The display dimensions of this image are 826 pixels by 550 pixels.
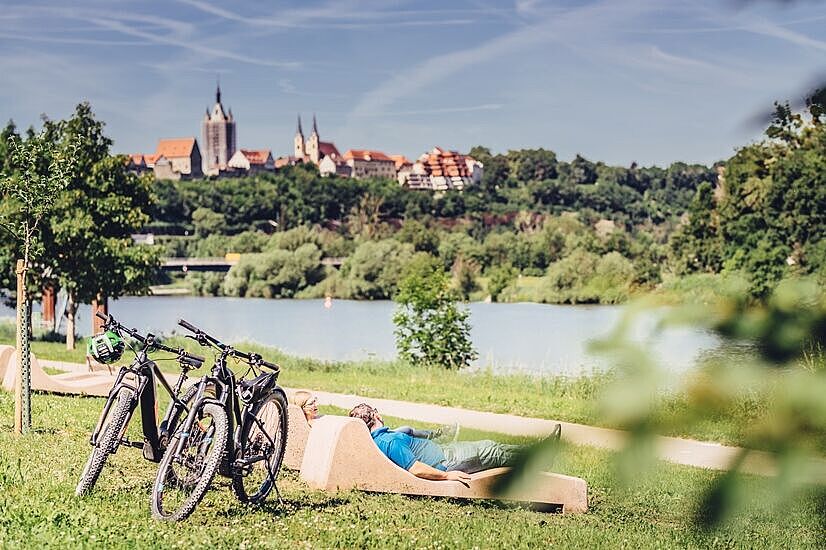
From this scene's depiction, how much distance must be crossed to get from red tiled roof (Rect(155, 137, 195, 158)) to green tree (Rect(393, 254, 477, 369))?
599 feet

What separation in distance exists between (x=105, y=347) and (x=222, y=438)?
1126 mm

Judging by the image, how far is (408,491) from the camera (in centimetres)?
713

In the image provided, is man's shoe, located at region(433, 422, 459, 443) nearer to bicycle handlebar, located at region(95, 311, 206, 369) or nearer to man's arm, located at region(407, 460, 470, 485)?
man's arm, located at region(407, 460, 470, 485)

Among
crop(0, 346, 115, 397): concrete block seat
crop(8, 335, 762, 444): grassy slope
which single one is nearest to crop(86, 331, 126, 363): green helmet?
crop(8, 335, 762, 444): grassy slope

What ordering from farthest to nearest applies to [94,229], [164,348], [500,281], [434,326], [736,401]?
[500,281] < [94,229] < [434,326] < [164,348] < [736,401]

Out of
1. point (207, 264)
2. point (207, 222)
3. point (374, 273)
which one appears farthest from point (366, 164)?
point (374, 273)

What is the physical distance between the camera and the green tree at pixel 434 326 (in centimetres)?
1994

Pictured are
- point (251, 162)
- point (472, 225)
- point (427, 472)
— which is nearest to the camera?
point (427, 472)

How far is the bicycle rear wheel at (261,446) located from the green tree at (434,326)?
12999mm

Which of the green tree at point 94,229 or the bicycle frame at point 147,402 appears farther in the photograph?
the green tree at point 94,229

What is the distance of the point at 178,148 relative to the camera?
197500 mm

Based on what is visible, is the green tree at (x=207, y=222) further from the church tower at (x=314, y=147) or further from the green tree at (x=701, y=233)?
the church tower at (x=314, y=147)

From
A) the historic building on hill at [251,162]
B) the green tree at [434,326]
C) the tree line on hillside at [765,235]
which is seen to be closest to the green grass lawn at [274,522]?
the tree line on hillside at [765,235]

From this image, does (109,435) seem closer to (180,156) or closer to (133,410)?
(133,410)
